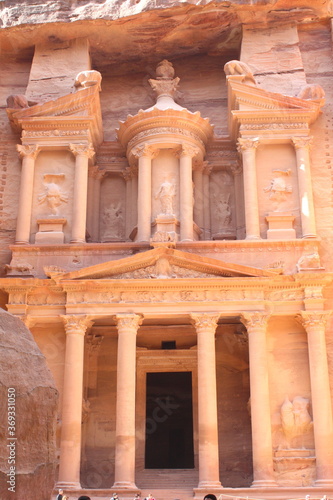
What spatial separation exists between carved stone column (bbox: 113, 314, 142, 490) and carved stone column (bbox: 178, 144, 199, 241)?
134 inches

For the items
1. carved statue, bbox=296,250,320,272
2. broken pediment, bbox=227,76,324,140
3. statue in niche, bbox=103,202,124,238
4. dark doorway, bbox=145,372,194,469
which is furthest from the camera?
statue in niche, bbox=103,202,124,238

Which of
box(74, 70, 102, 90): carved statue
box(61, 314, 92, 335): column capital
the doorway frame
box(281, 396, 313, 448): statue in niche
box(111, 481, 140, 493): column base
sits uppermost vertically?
box(74, 70, 102, 90): carved statue

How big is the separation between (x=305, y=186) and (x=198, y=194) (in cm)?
387

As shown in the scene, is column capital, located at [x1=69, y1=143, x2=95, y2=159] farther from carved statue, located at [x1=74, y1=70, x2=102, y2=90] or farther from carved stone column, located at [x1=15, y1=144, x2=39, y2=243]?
carved statue, located at [x1=74, y1=70, x2=102, y2=90]

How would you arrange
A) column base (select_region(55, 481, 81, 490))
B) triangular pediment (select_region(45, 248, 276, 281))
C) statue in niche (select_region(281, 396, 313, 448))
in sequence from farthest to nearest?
1. triangular pediment (select_region(45, 248, 276, 281))
2. statue in niche (select_region(281, 396, 313, 448))
3. column base (select_region(55, 481, 81, 490))

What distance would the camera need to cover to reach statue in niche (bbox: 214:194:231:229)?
2367cm

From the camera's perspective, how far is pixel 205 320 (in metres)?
19.5

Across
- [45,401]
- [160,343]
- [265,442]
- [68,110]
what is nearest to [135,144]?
[68,110]

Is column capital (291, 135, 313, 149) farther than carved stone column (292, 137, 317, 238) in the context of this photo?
Yes

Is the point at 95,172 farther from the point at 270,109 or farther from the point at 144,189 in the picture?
the point at 270,109

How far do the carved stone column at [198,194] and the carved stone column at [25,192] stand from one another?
5436 millimetres

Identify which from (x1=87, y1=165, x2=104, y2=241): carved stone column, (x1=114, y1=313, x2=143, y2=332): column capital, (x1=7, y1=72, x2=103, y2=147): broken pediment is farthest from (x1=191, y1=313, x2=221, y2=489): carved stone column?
(x1=7, y1=72, x2=103, y2=147): broken pediment

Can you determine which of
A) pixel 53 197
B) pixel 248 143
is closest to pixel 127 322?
pixel 53 197

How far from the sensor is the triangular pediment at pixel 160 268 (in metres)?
19.8
